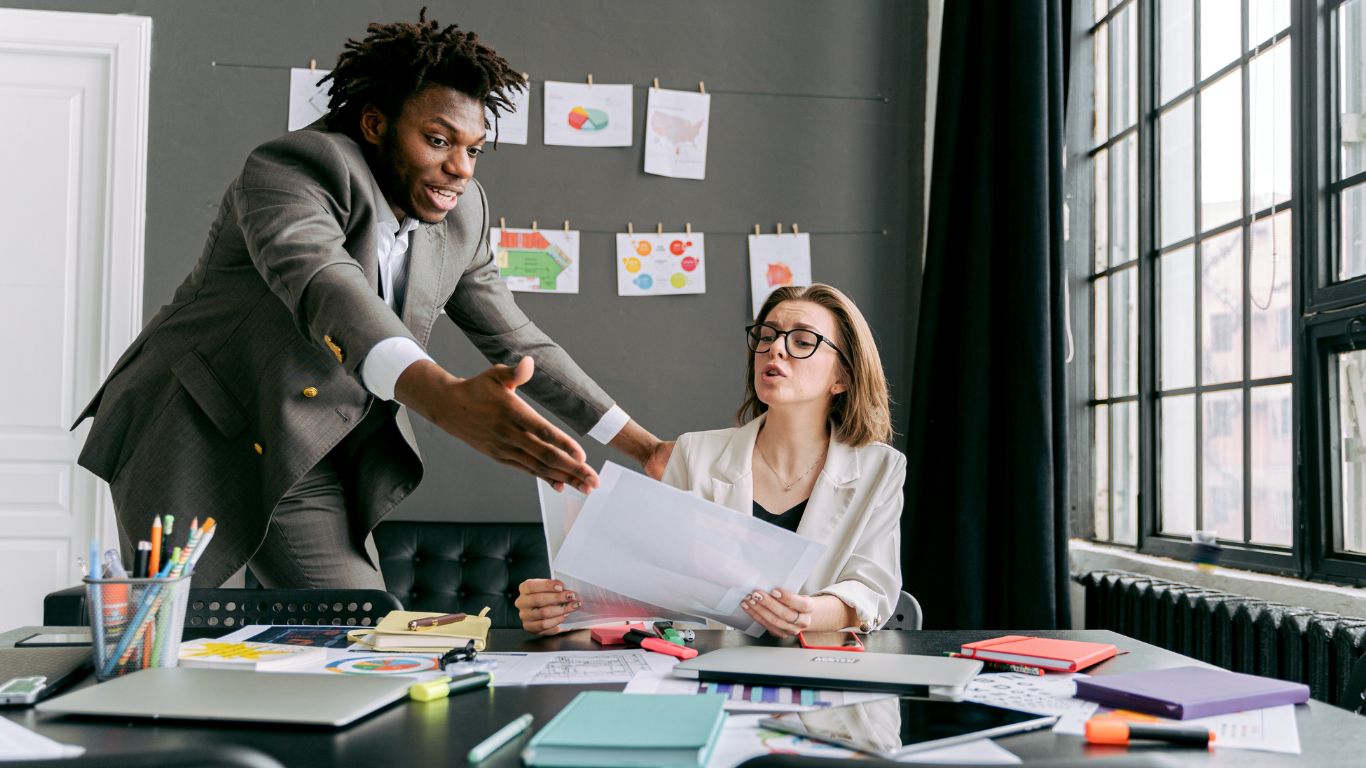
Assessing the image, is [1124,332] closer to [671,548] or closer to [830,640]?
[830,640]

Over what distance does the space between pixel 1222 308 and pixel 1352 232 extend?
0.42m

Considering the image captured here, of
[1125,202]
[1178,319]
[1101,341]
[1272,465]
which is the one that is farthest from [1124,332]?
[1272,465]

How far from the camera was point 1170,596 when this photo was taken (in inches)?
86.3

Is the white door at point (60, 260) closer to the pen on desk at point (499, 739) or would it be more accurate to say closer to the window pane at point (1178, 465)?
the pen on desk at point (499, 739)

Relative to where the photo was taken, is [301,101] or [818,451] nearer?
[818,451]

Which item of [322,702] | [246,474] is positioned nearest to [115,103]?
[246,474]

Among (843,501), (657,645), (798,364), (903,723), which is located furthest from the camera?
(798,364)

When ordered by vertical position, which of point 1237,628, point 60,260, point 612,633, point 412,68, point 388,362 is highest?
point 412,68

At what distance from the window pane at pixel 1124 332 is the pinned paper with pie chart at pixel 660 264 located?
3.66 feet

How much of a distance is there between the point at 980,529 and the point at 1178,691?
1699 mm

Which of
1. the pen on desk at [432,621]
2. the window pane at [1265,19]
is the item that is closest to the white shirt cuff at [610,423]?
the pen on desk at [432,621]

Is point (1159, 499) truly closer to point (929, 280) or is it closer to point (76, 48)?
point (929, 280)

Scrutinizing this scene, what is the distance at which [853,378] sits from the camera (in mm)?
2008

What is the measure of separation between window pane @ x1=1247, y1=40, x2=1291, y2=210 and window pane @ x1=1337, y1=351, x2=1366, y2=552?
406 mm
